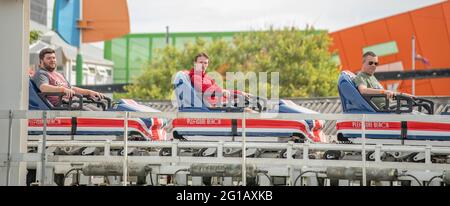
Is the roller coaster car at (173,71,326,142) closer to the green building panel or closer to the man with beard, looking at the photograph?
the man with beard

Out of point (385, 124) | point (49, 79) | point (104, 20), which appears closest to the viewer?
point (385, 124)

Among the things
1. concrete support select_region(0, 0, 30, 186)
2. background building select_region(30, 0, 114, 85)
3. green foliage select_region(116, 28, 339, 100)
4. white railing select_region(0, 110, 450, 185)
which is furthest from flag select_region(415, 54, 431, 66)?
concrete support select_region(0, 0, 30, 186)

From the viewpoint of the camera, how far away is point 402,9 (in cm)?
5541

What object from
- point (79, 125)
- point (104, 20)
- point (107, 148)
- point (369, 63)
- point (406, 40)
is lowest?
point (107, 148)

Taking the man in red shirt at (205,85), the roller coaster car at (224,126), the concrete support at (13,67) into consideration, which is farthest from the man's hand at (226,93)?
the concrete support at (13,67)

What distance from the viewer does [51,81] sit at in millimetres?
13836

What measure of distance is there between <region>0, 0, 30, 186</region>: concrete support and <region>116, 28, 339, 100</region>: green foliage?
3370 cm

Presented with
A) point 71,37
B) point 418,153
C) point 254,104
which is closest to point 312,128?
point 254,104

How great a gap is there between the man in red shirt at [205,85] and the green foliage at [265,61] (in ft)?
102

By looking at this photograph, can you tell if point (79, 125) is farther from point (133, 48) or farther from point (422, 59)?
point (133, 48)

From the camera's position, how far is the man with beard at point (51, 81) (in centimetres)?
1348

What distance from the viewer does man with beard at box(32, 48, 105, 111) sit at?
13.5 metres

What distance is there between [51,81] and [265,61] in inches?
1333

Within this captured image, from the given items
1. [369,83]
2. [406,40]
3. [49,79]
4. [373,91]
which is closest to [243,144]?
[373,91]
